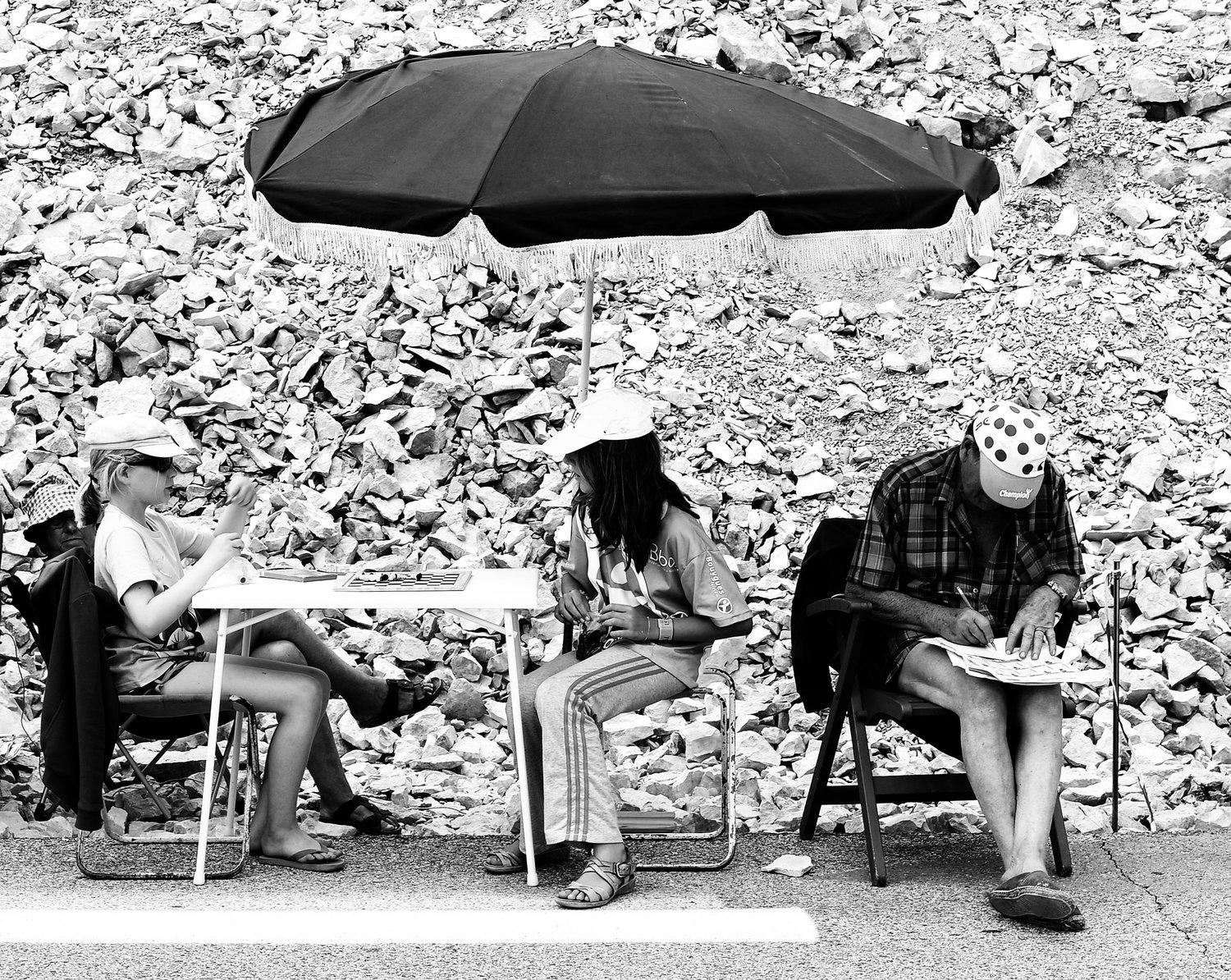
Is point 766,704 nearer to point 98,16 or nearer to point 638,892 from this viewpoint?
point 638,892

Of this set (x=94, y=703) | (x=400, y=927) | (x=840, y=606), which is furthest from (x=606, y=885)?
(x=94, y=703)

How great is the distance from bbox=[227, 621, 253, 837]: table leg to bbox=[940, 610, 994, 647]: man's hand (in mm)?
2112

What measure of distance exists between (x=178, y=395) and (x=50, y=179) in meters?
2.82

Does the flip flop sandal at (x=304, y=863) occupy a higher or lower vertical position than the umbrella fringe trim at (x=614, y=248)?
lower

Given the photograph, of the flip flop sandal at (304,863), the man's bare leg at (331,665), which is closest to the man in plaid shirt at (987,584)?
the man's bare leg at (331,665)

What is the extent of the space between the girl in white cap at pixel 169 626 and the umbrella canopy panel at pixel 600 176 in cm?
79

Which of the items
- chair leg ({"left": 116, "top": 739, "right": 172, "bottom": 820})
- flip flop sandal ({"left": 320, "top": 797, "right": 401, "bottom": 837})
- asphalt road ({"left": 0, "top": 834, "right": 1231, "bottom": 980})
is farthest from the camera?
flip flop sandal ({"left": 320, "top": 797, "right": 401, "bottom": 837})

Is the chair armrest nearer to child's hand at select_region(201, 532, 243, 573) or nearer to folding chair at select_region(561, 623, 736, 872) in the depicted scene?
folding chair at select_region(561, 623, 736, 872)

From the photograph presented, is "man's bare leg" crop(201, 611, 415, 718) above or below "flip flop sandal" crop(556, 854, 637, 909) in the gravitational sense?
above

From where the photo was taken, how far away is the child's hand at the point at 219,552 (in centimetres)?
407

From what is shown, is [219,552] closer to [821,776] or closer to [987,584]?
[821,776]

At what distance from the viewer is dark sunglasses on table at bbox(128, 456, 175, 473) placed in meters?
4.23

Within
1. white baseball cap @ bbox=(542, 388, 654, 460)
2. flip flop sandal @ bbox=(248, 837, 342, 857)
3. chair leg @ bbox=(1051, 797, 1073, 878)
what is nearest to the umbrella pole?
white baseball cap @ bbox=(542, 388, 654, 460)

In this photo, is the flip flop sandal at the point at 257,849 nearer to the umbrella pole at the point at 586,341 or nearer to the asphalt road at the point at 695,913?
the asphalt road at the point at 695,913
